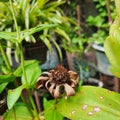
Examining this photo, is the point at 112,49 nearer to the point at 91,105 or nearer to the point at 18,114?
the point at 91,105

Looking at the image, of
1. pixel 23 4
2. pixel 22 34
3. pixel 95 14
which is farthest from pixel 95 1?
pixel 22 34

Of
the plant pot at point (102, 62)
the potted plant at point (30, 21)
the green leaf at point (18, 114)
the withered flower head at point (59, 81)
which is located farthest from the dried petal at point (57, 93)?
the plant pot at point (102, 62)

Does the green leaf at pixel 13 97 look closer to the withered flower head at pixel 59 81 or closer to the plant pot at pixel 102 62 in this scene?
the withered flower head at pixel 59 81

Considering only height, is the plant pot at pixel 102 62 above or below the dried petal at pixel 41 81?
below

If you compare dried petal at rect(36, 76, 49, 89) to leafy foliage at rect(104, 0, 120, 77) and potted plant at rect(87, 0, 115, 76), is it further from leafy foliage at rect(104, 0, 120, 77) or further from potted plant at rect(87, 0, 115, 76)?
potted plant at rect(87, 0, 115, 76)

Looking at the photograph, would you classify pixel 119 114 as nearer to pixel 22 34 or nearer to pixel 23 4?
pixel 22 34
